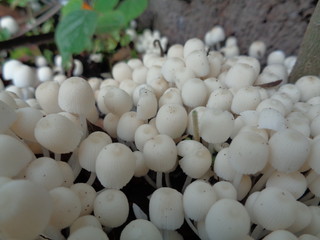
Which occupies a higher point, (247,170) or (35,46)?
(35,46)

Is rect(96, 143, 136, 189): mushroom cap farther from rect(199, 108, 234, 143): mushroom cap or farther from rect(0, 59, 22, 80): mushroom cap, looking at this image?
rect(0, 59, 22, 80): mushroom cap

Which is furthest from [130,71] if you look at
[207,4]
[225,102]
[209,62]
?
[207,4]

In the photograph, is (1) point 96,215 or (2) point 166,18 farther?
(2) point 166,18

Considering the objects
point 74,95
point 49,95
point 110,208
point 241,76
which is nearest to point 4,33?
point 49,95

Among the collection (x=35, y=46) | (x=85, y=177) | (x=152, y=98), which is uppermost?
(x=35, y=46)

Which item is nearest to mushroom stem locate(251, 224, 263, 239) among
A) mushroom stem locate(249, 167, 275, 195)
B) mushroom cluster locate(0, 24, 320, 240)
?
mushroom cluster locate(0, 24, 320, 240)

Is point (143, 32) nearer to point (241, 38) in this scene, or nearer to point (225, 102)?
point (241, 38)

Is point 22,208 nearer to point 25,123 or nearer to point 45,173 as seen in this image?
point 45,173

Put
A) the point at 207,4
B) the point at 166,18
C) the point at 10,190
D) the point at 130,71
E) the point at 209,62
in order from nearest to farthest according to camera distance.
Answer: the point at 10,190, the point at 209,62, the point at 130,71, the point at 207,4, the point at 166,18
